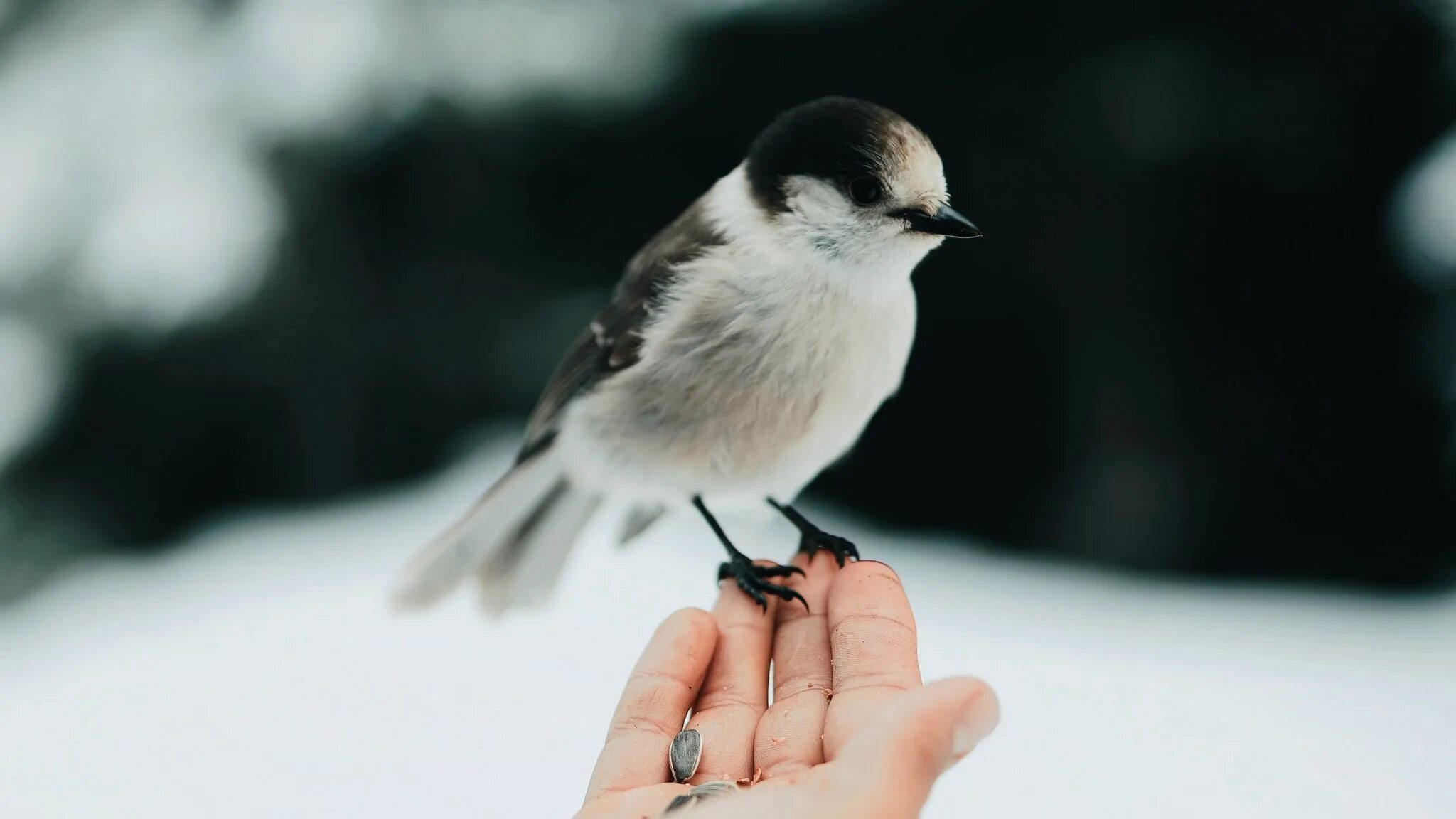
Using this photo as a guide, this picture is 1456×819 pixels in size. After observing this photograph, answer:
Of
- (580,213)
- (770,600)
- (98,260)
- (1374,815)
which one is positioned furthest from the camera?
(580,213)

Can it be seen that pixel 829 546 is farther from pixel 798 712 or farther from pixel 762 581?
pixel 798 712

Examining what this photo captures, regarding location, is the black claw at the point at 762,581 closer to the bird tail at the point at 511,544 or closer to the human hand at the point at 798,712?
the human hand at the point at 798,712

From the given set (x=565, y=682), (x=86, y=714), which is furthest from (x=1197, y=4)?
(x=86, y=714)

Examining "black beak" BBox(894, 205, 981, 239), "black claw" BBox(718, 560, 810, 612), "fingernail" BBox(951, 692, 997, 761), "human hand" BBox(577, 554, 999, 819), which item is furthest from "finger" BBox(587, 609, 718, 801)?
"black beak" BBox(894, 205, 981, 239)

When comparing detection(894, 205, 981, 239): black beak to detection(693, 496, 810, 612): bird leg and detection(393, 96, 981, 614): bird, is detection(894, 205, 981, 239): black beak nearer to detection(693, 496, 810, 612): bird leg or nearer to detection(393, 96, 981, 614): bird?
detection(393, 96, 981, 614): bird

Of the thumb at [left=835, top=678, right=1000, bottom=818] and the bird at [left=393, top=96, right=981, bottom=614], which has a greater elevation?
the bird at [left=393, top=96, right=981, bottom=614]

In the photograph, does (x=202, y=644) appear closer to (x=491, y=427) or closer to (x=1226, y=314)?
(x=491, y=427)
